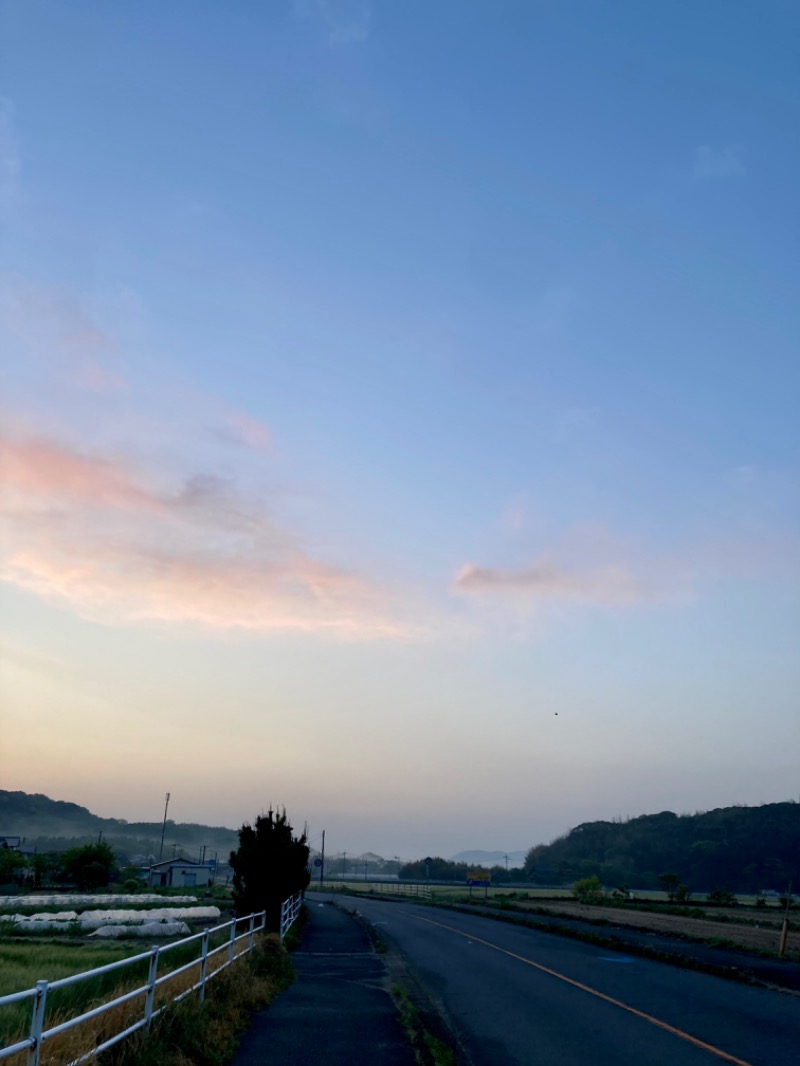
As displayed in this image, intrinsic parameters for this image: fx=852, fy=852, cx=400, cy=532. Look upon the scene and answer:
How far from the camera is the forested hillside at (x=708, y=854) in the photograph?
146 m

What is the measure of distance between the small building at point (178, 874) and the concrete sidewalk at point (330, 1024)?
81724mm

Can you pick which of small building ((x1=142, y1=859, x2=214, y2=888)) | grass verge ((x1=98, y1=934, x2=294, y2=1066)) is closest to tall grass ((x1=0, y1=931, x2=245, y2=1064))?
grass verge ((x1=98, y1=934, x2=294, y2=1066))

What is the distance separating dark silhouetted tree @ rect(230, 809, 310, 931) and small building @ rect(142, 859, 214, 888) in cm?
7269

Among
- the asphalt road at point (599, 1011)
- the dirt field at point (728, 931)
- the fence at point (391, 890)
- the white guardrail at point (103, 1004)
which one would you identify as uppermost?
the white guardrail at point (103, 1004)

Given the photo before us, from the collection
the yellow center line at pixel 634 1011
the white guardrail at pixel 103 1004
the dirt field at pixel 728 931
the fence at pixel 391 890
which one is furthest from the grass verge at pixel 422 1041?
the fence at pixel 391 890

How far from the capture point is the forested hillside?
14562 cm

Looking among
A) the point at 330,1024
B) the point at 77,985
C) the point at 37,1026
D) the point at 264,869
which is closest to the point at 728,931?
the point at 264,869

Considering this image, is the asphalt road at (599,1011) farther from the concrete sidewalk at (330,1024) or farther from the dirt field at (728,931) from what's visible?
the dirt field at (728,931)

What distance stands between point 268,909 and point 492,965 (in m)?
7.57

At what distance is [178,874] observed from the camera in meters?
96.0

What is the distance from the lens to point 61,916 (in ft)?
145

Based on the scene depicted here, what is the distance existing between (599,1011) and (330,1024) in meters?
4.78

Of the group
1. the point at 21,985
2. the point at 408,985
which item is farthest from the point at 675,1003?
the point at 21,985

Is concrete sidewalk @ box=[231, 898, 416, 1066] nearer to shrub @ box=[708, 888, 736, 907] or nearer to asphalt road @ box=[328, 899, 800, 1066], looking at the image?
asphalt road @ box=[328, 899, 800, 1066]
